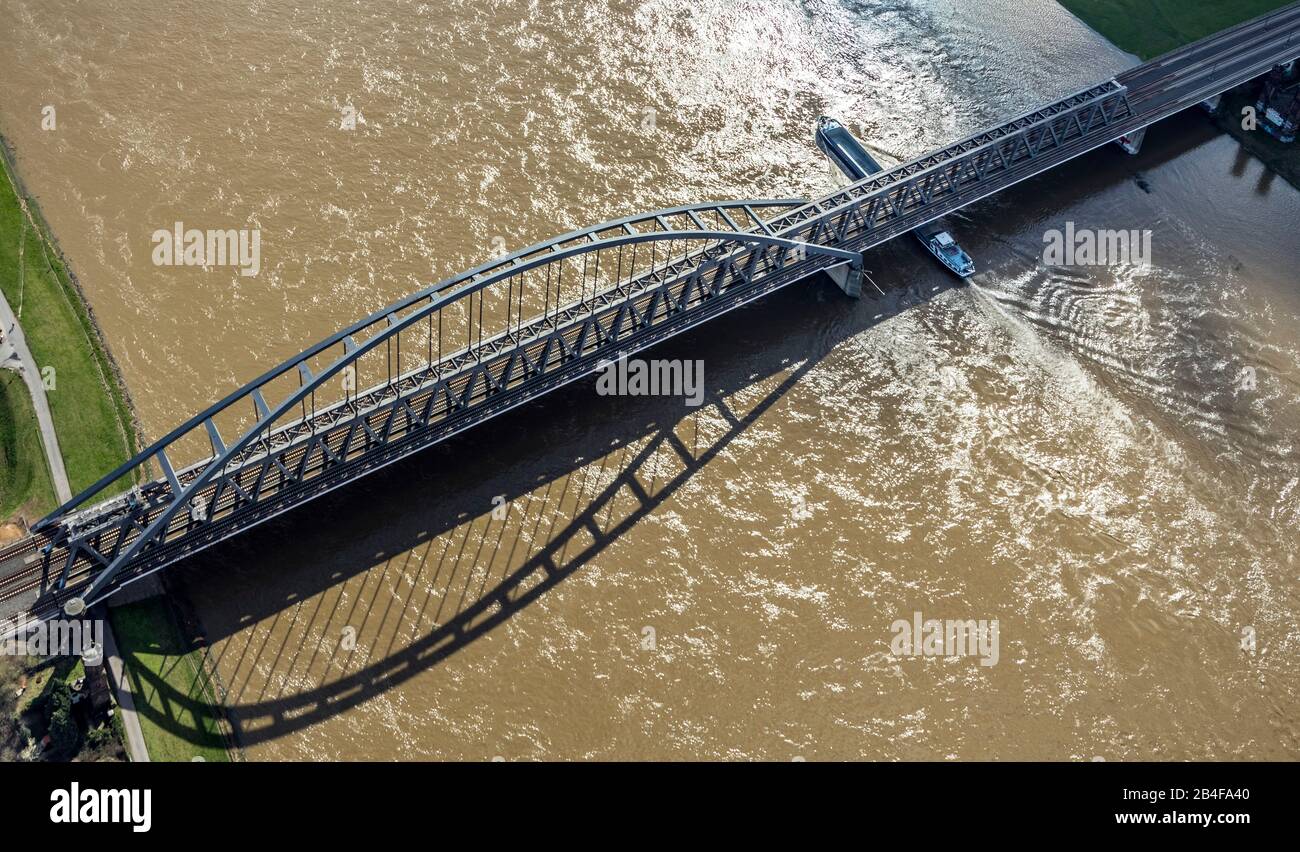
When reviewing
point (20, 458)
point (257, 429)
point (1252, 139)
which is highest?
point (1252, 139)

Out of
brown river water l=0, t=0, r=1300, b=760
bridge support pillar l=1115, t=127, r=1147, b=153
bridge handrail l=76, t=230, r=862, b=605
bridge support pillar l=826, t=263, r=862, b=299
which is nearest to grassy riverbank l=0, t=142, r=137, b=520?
brown river water l=0, t=0, r=1300, b=760

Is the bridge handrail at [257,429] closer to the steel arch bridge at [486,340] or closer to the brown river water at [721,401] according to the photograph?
the steel arch bridge at [486,340]

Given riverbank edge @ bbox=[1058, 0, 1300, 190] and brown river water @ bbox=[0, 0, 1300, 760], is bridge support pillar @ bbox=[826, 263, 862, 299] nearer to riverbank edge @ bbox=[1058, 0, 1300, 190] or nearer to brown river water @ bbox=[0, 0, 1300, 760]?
brown river water @ bbox=[0, 0, 1300, 760]

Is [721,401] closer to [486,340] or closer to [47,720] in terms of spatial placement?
[486,340]

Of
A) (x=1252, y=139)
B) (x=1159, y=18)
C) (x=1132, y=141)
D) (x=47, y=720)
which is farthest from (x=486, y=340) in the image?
(x=1159, y=18)

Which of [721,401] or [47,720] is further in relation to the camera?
[721,401]

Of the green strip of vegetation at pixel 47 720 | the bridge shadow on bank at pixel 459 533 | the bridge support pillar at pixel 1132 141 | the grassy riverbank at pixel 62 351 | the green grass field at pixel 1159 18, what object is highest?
the green grass field at pixel 1159 18

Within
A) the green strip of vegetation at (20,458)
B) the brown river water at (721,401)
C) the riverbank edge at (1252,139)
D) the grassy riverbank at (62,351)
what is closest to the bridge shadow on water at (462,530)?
the brown river water at (721,401)
